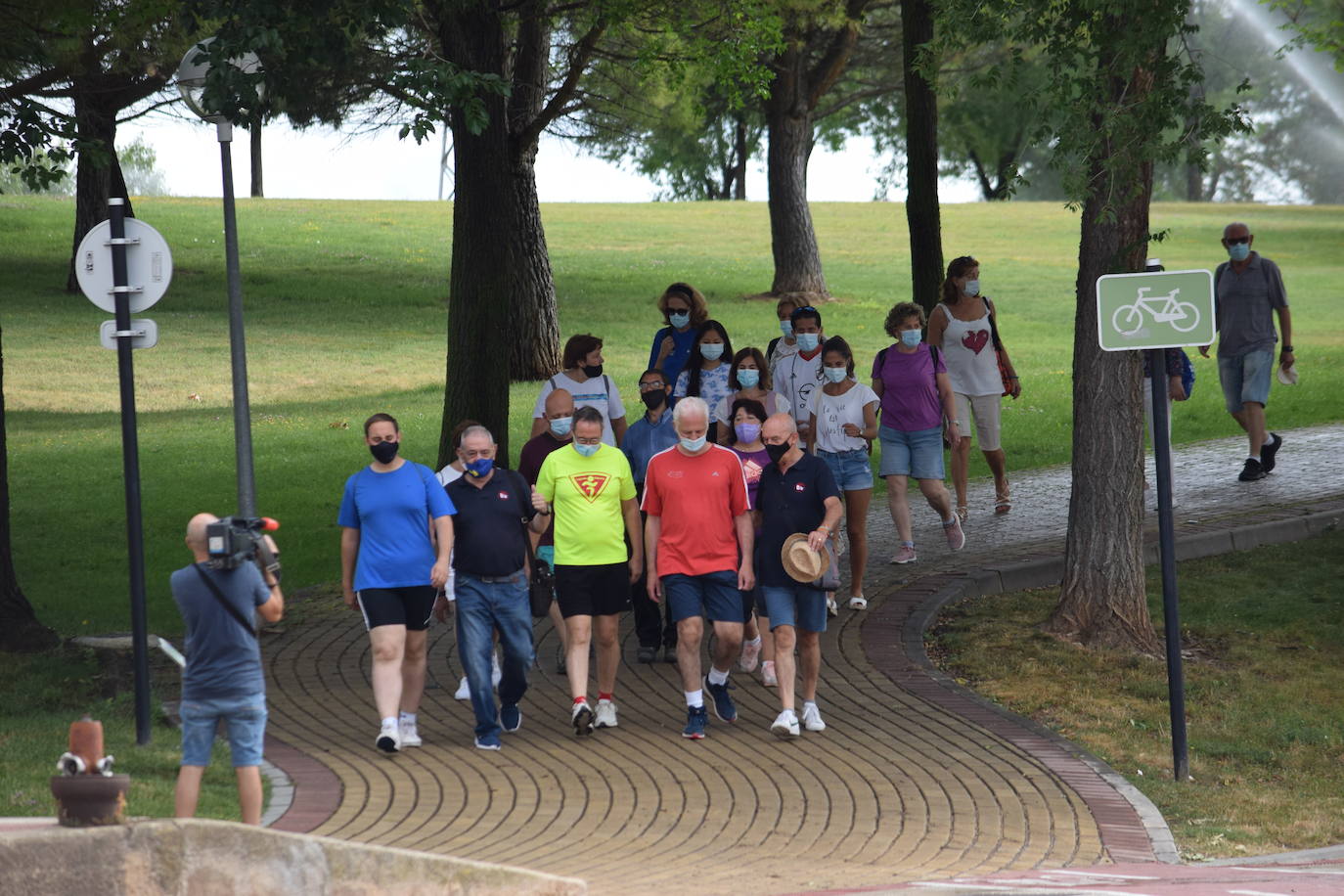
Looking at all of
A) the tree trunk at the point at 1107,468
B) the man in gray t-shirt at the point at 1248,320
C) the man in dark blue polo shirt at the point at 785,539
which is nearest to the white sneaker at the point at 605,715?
the man in dark blue polo shirt at the point at 785,539

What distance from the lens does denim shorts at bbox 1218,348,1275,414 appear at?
15453 millimetres

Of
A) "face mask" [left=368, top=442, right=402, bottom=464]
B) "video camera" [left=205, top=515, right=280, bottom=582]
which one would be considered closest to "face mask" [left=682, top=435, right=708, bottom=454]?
"face mask" [left=368, top=442, right=402, bottom=464]

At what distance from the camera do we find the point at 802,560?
9258 millimetres

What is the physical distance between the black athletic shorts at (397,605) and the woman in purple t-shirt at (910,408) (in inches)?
176

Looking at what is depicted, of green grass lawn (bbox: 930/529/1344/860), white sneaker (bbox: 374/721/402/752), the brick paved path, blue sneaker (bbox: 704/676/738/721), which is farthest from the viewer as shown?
blue sneaker (bbox: 704/676/738/721)

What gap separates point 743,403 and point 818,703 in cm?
179

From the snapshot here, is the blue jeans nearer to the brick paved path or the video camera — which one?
the brick paved path

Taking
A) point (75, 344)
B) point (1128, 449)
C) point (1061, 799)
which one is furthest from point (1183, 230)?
point (1061, 799)

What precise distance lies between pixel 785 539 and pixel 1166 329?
7.50ft

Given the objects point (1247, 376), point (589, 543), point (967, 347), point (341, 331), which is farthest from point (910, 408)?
point (341, 331)

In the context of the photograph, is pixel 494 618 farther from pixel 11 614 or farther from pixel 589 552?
pixel 11 614

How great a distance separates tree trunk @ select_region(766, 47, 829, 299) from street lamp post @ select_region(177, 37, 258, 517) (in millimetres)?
24000

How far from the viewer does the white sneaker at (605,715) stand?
9.48m

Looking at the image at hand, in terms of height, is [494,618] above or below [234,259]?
below
